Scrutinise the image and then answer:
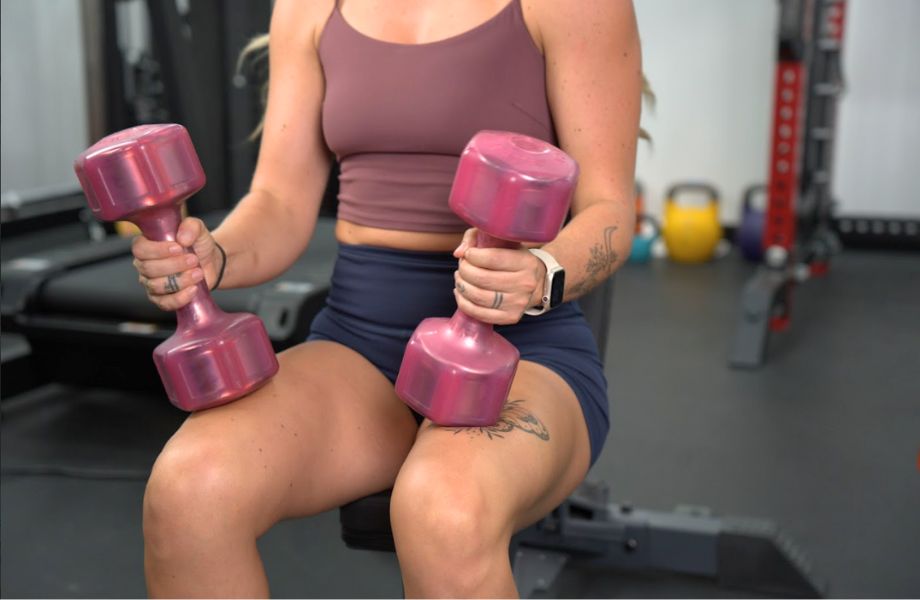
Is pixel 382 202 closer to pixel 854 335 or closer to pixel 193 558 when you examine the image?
pixel 193 558

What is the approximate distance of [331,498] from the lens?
1110 millimetres

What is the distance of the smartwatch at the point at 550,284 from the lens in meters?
1.01

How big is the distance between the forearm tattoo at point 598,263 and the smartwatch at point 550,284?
0.29ft

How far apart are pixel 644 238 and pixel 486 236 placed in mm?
3569

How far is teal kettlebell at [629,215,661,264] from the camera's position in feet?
14.6

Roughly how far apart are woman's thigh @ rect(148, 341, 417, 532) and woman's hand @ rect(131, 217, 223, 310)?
12cm

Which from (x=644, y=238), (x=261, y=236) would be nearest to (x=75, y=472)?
(x=261, y=236)

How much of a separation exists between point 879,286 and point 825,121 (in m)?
0.64

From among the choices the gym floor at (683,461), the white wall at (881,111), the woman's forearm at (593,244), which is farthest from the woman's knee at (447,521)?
the white wall at (881,111)

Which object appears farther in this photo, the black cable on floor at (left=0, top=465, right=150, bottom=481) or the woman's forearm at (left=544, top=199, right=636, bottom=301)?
the black cable on floor at (left=0, top=465, right=150, bottom=481)

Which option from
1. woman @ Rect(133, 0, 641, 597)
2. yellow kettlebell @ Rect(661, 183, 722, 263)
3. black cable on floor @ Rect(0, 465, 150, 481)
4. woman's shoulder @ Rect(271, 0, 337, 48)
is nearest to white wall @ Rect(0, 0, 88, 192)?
black cable on floor @ Rect(0, 465, 150, 481)

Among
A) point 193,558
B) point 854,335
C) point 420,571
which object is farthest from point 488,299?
point 854,335

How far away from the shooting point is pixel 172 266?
106 centimetres

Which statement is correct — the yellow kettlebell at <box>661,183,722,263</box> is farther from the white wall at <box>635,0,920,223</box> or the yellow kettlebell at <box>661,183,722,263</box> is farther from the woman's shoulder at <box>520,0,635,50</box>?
the woman's shoulder at <box>520,0,635,50</box>
